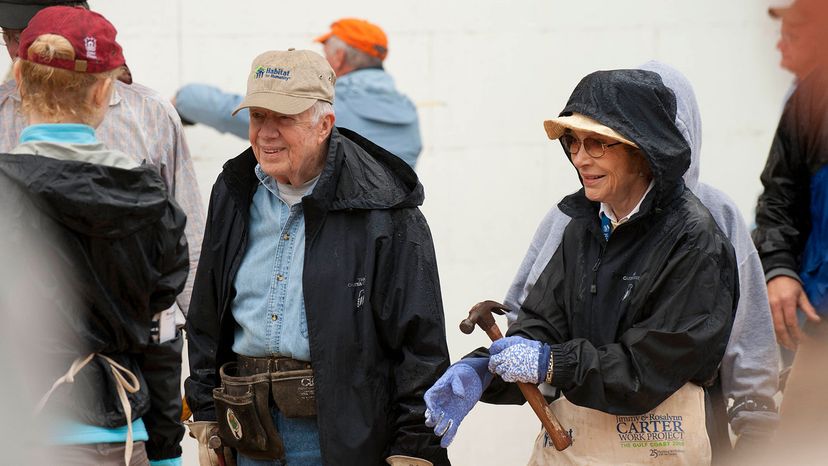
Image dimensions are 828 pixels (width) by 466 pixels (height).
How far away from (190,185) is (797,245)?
2013mm

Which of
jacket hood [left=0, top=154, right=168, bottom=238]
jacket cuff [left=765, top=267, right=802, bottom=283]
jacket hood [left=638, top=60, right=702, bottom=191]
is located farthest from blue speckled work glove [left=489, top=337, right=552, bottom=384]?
jacket cuff [left=765, top=267, right=802, bottom=283]

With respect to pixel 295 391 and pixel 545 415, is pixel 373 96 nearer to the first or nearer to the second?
pixel 295 391

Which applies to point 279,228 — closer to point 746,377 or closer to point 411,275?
point 411,275

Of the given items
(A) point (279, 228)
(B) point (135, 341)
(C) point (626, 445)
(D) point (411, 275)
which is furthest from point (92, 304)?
(C) point (626, 445)

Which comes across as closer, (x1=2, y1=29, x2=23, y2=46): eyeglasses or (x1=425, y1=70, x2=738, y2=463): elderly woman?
(x1=425, y1=70, x2=738, y2=463): elderly woman

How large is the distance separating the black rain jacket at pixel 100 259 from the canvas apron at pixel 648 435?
43.1 inches

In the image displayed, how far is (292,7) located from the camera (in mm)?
5938

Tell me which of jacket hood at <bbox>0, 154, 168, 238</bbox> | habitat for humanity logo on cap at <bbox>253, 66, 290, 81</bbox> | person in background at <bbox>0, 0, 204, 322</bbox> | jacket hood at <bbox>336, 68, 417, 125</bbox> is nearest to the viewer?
jacket hood at <bbox>0, 154, 168, 238</bbox>

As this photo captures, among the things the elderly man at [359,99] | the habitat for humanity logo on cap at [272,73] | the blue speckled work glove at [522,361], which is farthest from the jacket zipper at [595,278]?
the elderly man at [359,99]

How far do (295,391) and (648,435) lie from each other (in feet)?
3.03

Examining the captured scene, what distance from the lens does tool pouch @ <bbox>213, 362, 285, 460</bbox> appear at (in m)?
3.09

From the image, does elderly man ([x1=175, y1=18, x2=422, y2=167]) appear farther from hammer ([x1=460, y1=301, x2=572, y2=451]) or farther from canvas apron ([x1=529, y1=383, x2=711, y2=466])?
canvas apron ([x1=529, y1=383, x2=711, y2=466])

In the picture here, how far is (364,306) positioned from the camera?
10.1 ft

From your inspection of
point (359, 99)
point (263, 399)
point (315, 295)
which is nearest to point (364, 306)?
point (315, 295)
